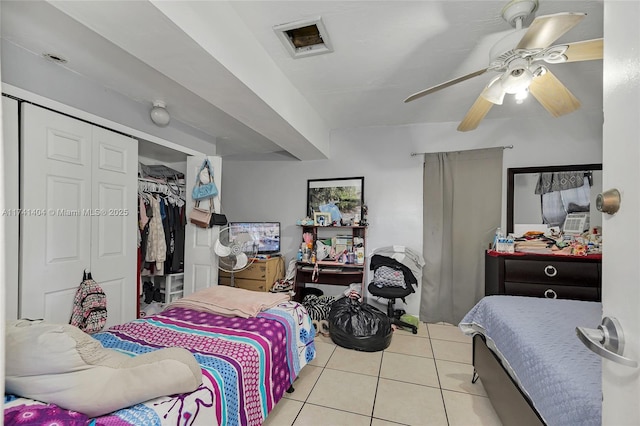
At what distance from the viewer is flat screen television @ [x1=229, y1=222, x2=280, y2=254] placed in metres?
3.92

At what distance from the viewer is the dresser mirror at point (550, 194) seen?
2979 mm

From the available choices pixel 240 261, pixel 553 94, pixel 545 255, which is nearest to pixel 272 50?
pixel 553 94

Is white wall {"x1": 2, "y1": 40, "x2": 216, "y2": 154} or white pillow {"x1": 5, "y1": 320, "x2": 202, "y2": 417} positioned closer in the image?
white pillow {"x1": 5, "y1": 320, "x2": 202, "y2": 417}

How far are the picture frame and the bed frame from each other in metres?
2.01

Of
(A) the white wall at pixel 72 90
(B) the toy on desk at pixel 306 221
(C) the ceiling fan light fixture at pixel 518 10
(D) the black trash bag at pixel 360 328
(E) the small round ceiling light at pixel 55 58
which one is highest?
(C) the ceiling fan light fixture at pixel 518 10

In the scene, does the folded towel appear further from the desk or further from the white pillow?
the desk

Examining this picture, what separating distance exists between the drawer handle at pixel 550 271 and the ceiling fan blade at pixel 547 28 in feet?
7.12

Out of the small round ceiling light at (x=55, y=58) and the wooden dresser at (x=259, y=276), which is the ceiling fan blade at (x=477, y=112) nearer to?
the wooden dresser at (x=259, y=276)

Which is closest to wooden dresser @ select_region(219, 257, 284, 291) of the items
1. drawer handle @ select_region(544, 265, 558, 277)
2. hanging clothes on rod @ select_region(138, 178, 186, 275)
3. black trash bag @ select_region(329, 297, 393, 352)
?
hanging clothes on rod @ select_region(138, 178, 186, 275)

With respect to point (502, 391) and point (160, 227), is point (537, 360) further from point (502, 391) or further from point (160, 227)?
point (160, 227)

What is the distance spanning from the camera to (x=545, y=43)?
1.37m

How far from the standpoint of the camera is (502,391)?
1.54 meters

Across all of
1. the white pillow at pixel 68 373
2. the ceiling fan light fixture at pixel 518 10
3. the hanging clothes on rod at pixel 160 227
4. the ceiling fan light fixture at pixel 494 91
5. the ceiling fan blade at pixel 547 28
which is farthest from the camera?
the hanging clothes on rod at pixel 160 227

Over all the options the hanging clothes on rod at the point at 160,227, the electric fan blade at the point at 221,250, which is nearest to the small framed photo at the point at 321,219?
the electric fan blade at the point at 221,250
